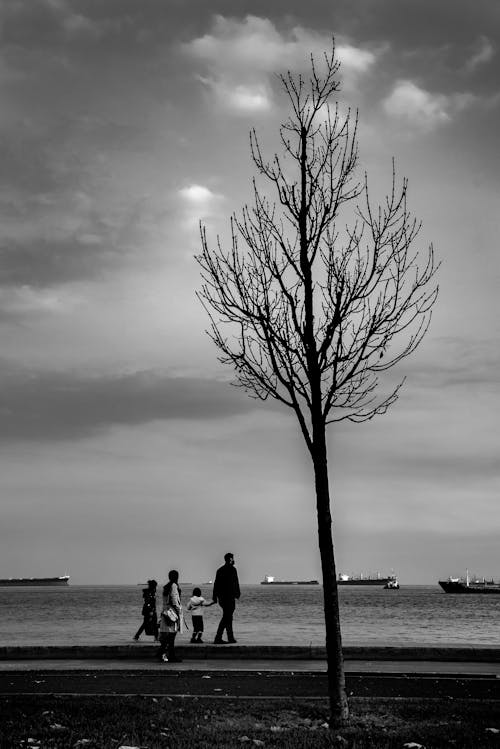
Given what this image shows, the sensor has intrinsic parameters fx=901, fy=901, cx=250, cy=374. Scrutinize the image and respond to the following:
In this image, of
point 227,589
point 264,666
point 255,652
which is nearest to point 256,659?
point 255,652

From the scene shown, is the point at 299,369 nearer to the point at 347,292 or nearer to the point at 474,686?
the point at 347,292

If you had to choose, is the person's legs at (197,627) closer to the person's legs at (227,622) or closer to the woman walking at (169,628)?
the person's legs at (227,622)

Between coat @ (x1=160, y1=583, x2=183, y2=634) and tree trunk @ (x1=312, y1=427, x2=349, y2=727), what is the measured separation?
7.54 m

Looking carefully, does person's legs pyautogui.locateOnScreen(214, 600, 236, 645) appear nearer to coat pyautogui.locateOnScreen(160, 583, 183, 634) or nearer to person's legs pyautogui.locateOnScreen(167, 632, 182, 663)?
coat pyautogui.locateOnScreen(160, 583, 183, 634)

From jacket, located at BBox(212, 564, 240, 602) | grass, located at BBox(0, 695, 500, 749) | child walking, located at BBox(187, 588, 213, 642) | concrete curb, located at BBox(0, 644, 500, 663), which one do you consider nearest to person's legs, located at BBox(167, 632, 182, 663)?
concrete curb, located at BBox(0, 644, 500, 663)

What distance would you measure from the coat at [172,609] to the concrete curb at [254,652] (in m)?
1.03

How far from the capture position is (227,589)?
19.5m

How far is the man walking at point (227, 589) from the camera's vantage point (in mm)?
19328

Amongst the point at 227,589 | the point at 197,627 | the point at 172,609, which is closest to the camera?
the point at 172,609

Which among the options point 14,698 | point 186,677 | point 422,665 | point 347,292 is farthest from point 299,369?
point 422,665

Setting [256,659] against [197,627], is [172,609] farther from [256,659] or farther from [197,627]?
[197,627]

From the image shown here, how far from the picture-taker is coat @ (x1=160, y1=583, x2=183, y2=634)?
1667cm

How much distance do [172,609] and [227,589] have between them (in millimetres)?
2563

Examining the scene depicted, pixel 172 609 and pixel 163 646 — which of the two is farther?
pixel 172 609
